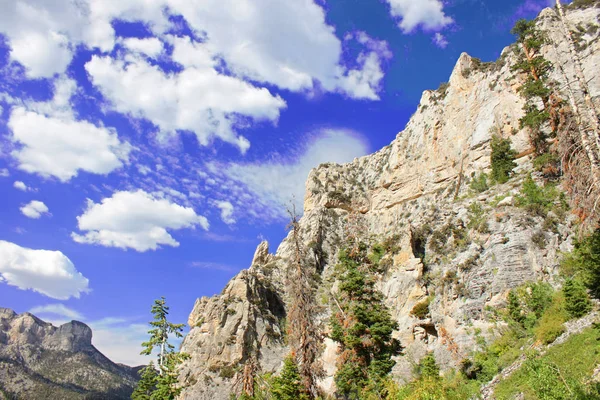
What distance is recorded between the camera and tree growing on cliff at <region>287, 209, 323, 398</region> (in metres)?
24.2

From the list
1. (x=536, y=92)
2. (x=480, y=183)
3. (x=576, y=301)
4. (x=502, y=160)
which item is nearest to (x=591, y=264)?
(x=576, y=301)

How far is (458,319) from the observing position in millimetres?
29781

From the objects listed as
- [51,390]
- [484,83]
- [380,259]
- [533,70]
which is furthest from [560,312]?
[51,390]

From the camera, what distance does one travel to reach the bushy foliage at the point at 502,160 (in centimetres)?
4425

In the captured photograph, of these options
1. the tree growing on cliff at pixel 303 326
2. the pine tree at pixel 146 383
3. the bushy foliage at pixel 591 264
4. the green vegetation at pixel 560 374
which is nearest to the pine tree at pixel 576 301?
the bushy foliage at pixel 591 264

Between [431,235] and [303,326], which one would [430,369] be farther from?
[431,235]

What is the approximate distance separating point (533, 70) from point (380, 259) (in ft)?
89.5

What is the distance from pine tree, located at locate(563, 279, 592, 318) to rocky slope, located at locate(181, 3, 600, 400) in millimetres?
6194

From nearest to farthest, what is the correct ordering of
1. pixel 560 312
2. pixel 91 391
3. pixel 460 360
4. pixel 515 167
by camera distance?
pixel 560 312
pixel 460 360
pixel 515 167
pixel 91 391

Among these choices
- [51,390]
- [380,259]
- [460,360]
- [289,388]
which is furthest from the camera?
[51,390]

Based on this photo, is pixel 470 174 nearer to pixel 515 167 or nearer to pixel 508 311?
pixel 515 167

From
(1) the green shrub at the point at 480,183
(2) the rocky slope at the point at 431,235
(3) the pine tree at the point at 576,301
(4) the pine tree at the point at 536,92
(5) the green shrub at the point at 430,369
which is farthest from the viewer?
(1) the green shrub at the point at 480,183

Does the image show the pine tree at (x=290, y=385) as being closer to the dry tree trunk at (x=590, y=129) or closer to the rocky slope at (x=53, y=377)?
the dry tree trunk at (x=590, y=129)

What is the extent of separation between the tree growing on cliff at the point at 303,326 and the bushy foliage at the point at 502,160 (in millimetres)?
29386
